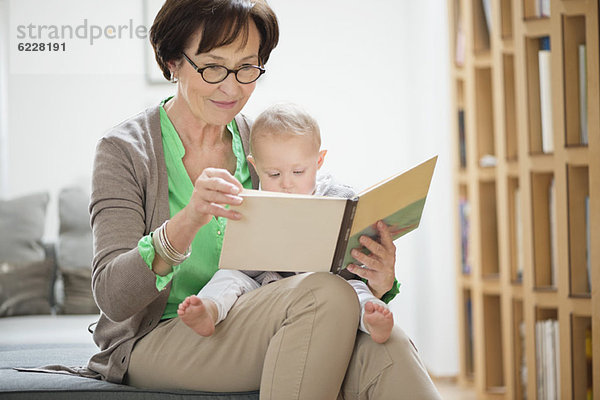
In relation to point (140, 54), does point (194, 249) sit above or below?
below

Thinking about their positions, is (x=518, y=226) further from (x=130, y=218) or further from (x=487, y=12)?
(x=130, y=218)

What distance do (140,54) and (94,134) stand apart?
44 centimetres

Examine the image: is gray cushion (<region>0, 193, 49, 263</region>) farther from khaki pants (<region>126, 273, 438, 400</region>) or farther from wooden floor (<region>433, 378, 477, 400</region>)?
wooden floor (<region>433, 378, 477, 400</region>)

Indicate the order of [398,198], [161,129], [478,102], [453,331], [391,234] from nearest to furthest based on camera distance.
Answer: [398,198] < [391,234] < [161,129] < [478,102] < [453,331]

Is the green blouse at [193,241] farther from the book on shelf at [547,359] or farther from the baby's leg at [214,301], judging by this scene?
the book on shelf at [547,359]

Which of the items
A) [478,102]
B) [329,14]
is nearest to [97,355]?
[478,102]

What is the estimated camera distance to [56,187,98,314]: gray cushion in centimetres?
255

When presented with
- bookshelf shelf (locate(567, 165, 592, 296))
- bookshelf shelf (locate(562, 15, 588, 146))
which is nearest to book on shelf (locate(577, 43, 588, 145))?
bookshelf shelf (locate(562, 15, 588, 146))

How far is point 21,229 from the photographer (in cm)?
263

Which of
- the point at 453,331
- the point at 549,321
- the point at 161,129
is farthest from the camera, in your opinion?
the point at 453,331

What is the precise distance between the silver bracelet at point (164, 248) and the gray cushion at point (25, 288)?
154 centimetres

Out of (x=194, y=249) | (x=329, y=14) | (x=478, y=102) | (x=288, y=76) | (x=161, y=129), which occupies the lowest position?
(x=194, y=249)

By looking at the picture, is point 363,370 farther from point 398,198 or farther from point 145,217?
point 145,217

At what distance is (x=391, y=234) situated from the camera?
1.35 m
